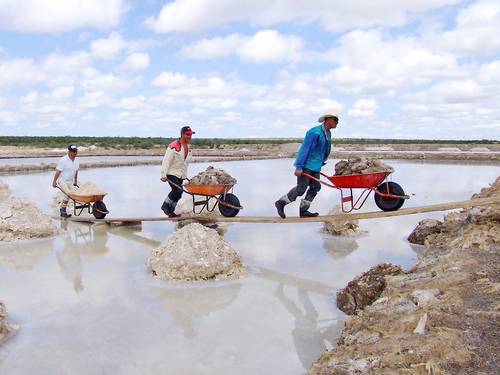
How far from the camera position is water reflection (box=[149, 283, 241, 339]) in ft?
13.9

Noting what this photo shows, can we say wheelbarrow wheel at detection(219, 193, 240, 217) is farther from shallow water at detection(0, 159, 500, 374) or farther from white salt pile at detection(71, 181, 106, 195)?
white salt pile at detection(71, 181, 106, 195)

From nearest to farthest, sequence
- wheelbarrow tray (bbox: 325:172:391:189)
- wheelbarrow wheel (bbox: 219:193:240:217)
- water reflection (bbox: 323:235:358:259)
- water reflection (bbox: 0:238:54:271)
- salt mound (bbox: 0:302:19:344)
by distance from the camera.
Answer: salt mound (bbox: 0:302:19:344), wheelbarrow tray (bbox: 325:172:391:189), water reflection (bbox: 0:238:54:271), water reflection (bbox: 323:235:358:259), wheelbarrow wheel (bbox: 219:193:240:217)

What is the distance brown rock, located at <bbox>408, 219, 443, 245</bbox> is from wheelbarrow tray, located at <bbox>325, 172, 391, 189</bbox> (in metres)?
1.99

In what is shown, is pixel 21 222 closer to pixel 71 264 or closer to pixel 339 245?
pixel 71 264

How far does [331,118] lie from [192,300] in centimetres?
245

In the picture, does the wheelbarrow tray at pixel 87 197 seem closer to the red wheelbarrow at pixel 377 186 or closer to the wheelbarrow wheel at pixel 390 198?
the red wheelbarrow at pixel 377 186

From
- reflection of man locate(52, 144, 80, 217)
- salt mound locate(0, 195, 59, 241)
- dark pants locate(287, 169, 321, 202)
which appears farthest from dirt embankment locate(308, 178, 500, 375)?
reflection of man locate(52, 144, 80, 217)

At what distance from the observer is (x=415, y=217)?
30.0 feet

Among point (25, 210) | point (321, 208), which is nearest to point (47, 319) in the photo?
point (25, 210)

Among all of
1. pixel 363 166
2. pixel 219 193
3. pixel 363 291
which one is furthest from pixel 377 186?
pixel 219 193

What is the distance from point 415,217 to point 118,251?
18.1ft

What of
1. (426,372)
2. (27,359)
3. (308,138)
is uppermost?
(308,138)

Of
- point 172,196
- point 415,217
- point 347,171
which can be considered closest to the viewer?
point 347,171

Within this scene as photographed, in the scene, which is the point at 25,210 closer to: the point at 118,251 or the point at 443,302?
the point at 118,251
